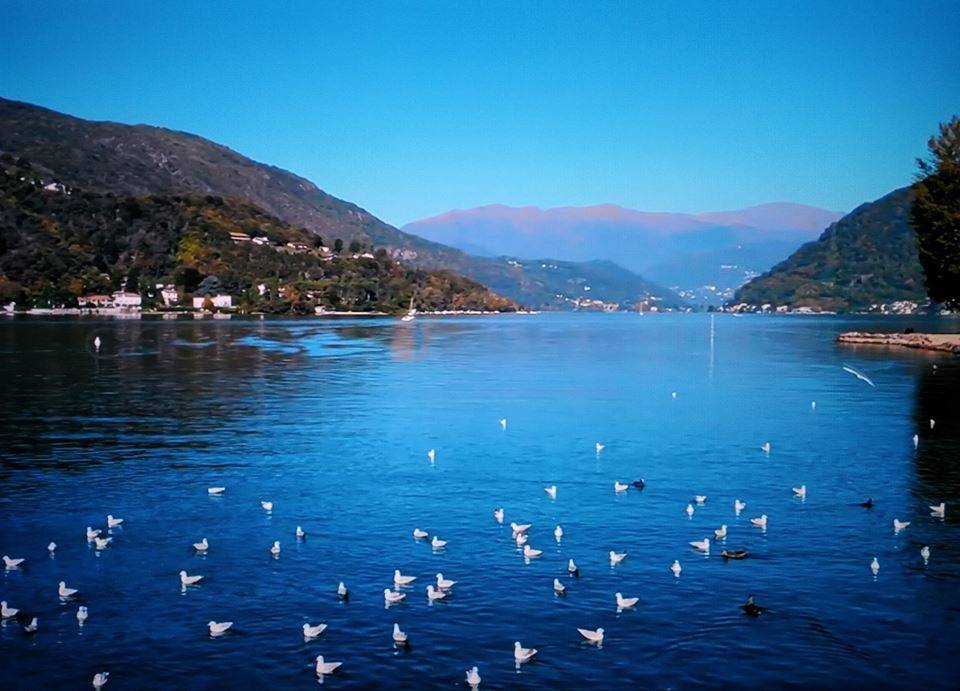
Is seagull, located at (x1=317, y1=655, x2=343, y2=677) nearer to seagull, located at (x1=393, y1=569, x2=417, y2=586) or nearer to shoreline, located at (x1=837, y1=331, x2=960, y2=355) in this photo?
seagull, located at (x1=393, y1=569, x2=417, y2=586)

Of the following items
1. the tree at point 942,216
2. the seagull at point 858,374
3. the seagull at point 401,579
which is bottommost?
the seagull at point 401,579

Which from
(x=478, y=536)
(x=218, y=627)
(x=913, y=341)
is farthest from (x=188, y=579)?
(x=913, y=341)

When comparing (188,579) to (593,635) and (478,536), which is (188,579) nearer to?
(478,536)

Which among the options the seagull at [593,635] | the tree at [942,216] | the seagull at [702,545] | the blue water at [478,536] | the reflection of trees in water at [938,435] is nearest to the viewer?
the blue water at [478,536]

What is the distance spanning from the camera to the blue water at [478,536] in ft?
58.3

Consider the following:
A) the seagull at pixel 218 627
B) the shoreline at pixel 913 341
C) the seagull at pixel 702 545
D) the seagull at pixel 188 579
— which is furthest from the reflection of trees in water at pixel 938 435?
the shoreline at pixel 913 341

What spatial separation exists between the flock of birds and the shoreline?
87358mm

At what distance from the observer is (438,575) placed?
21.7 metres

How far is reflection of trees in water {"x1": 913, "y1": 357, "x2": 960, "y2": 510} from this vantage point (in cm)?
3244

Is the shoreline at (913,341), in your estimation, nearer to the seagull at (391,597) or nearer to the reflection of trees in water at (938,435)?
the reflection of trees in water at (938,435)

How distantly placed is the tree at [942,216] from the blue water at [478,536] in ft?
149

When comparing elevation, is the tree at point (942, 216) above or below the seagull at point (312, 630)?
above

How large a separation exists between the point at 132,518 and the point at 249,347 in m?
86.9

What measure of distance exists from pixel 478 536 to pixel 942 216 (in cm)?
9234
